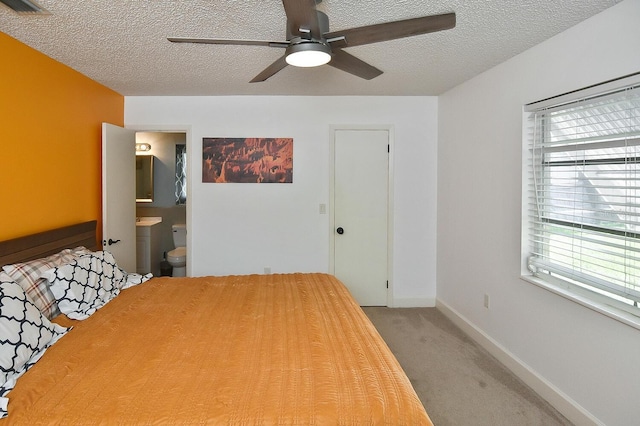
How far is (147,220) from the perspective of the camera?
17.3 feet

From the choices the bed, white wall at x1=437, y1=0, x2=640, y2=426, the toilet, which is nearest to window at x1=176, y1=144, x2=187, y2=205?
the toilet

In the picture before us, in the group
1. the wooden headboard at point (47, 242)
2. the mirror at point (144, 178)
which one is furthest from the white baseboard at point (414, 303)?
the mirror at point (144, 178)

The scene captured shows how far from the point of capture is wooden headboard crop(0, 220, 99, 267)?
225 cm

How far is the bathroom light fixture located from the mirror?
4382 millimetres

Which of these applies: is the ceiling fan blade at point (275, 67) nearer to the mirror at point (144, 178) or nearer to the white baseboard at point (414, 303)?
the white baseboard at point (414, 303)

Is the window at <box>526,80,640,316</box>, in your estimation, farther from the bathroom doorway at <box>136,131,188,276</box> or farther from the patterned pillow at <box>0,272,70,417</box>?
the bathroom doorway at <box>136,131,188,276</box>

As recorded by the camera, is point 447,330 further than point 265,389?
Yes

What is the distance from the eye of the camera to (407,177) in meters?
4.14

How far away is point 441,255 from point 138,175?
15.1ft

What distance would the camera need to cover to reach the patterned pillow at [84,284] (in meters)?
2.15

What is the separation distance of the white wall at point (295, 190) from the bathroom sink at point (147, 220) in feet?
4.33

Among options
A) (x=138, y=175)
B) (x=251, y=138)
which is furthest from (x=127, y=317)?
(x=138, y=175)

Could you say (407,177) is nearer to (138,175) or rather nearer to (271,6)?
(271,6)

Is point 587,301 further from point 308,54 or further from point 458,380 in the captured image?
point 308,54
